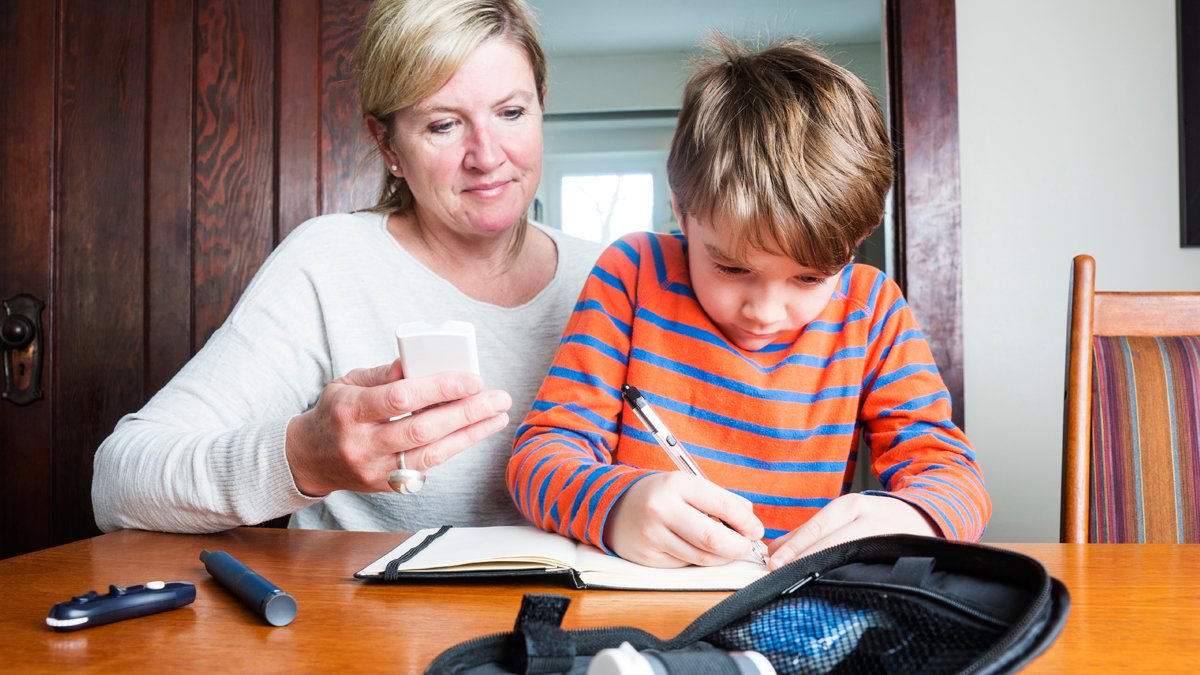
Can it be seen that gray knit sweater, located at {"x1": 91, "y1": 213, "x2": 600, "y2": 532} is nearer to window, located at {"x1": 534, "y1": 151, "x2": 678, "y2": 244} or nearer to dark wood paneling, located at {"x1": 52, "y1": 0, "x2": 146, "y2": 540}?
dark wood paneling, located at {"x1": 52, "y1": 0, "x2": 146, "y2": 540}

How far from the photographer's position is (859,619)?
545 mm

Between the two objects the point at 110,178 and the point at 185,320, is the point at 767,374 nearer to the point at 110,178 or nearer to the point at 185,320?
the point at 185,320

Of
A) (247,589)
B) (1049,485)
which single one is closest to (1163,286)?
(1049,485)

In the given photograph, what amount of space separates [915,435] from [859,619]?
56cm

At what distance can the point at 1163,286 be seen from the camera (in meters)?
2.02

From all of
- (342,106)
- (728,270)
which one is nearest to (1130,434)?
(728,270)

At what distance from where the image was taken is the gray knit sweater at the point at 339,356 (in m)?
1.12

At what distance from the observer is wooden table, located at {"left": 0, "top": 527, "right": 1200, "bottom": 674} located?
58cm

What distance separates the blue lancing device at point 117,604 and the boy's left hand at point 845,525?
0.49 meters

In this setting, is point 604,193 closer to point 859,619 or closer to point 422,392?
point 422,392

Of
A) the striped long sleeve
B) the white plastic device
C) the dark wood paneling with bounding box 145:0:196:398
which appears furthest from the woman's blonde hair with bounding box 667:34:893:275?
the dark wood paneling with bounding box 145:0:196:398

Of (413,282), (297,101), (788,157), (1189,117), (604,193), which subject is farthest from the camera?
(604,193)

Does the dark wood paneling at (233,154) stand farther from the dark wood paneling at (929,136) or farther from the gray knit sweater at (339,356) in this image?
the dark wood paneling at (929,136)

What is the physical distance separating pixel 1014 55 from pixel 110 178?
222 cm
